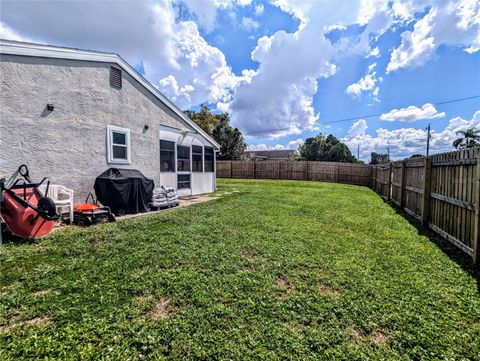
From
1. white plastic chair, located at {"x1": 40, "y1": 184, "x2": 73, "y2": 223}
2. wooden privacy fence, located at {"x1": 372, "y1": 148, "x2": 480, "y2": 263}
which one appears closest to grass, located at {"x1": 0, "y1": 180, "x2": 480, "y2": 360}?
wooden privacy fence, located at {"x1": 372, "y1": 148, "x2": 480, "y2": 263}

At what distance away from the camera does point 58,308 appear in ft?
7.66

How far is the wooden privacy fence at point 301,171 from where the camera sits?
21.0 meters

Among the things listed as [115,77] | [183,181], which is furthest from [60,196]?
[183,181]

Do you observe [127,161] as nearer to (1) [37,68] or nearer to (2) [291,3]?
(1) [37,68]

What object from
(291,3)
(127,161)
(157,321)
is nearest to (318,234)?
(157,321)

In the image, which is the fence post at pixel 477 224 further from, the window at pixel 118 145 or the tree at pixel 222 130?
the tree at pixel 222 130

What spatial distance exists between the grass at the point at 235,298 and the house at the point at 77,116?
2.63 metres

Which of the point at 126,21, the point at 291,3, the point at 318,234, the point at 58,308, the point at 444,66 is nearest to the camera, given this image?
the point at 58,308

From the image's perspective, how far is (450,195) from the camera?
4629mm

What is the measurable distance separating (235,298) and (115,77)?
8.02 m

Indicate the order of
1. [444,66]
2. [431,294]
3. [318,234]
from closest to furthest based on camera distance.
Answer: [431,294] < [318,234] < [444,66]

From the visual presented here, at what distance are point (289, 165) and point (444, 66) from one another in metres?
13.6

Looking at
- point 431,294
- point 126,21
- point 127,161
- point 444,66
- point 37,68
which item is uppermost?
point 444,66

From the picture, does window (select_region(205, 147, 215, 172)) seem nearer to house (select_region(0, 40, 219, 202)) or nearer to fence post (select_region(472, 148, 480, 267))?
house (select_region(0, 40, 219, 202))
